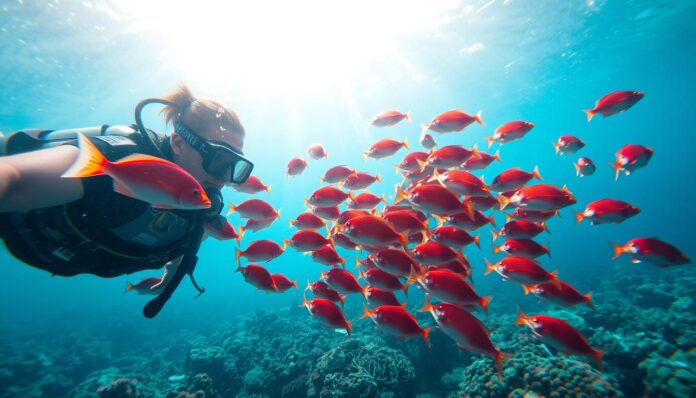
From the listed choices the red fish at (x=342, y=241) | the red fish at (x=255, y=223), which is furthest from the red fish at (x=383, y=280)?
the red fish at (x=255, y=223)

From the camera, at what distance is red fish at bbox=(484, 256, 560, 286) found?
419 centimetres

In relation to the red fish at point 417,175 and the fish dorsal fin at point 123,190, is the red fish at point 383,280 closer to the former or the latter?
the red fish at point 417,175

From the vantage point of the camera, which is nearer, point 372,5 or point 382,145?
point 382,145

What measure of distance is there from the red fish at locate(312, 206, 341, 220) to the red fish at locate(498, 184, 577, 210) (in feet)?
10.6

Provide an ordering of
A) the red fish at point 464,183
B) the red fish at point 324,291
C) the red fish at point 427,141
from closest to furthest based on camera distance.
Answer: the red fish at point 464,183
the red fish at point 324,291
the red fish at point 427,141

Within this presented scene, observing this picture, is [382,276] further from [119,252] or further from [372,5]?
[372,5]

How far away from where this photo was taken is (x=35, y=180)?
1657 millimetres

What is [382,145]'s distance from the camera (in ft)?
20.4

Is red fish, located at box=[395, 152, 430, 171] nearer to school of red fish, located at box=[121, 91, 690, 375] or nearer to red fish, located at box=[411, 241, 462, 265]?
school of red fish, located at box=[121, 91, 690, 375]

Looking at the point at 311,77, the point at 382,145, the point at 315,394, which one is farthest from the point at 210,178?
the point at 311,77

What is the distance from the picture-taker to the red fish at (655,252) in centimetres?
442

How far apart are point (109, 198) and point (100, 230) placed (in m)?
0.31

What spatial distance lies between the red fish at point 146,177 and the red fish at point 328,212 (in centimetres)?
411

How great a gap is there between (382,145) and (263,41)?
19.8m
